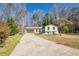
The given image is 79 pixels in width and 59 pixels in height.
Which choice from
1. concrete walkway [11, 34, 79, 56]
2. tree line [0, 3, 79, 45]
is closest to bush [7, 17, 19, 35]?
tree line [0, 3, 79, 45]

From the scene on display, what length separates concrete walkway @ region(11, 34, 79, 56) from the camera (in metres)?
3.75

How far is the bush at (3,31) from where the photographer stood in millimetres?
3766

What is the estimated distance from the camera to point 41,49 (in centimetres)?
375

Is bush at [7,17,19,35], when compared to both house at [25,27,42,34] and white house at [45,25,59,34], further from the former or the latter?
white house at [45,25,59,34]

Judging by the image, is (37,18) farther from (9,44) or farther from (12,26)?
(9,44)

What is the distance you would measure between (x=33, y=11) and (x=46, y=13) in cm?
17

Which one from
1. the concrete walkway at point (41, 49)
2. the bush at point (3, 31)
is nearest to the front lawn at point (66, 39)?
the concrete walkway at point (41, 49)

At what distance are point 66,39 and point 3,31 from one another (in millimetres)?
842

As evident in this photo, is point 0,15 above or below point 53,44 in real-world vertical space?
above

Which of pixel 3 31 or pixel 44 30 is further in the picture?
pixel 44 30

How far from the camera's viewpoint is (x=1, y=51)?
373cm

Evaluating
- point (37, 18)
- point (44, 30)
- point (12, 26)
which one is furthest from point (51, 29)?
point (12, 26)

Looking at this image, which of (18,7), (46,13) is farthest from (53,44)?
(18,7)

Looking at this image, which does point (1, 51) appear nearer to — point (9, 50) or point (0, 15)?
point (9, 50)
